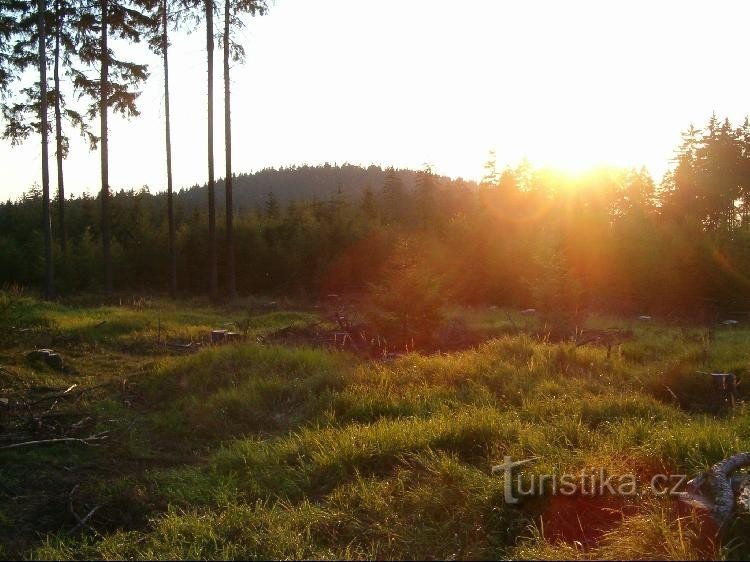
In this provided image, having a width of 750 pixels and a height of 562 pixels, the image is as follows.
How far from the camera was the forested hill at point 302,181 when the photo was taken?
102m

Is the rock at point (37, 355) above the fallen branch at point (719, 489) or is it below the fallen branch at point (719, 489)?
below

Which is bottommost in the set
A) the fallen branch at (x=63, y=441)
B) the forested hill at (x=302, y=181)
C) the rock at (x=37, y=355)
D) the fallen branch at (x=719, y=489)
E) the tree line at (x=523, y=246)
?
the fallen branch at (x=63, y=441)

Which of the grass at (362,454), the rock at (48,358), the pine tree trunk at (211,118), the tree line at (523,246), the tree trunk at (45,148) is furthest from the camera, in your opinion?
the tree line at (523,246)

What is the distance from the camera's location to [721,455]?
4.64 meters

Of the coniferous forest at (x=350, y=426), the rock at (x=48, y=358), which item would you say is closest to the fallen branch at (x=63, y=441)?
the coniferous forest at (x=350, y=426)

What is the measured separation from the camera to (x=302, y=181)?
363 feet

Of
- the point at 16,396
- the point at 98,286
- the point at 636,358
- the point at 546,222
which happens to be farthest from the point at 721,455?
the point at 98,286

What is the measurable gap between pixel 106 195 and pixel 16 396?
638 inches

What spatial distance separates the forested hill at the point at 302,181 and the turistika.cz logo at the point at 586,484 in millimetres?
94322

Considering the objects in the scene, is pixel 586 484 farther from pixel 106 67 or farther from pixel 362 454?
pixel 106 67

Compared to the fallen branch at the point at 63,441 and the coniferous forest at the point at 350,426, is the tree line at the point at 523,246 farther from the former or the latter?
the fallen branch at the point at 63,441

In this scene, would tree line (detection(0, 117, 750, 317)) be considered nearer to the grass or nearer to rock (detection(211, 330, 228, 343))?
rock (detection(211, 330, 228, 343))

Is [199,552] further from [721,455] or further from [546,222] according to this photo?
[546,222]

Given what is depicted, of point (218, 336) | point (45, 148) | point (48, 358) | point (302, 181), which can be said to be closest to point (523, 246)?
point (218, 336)
